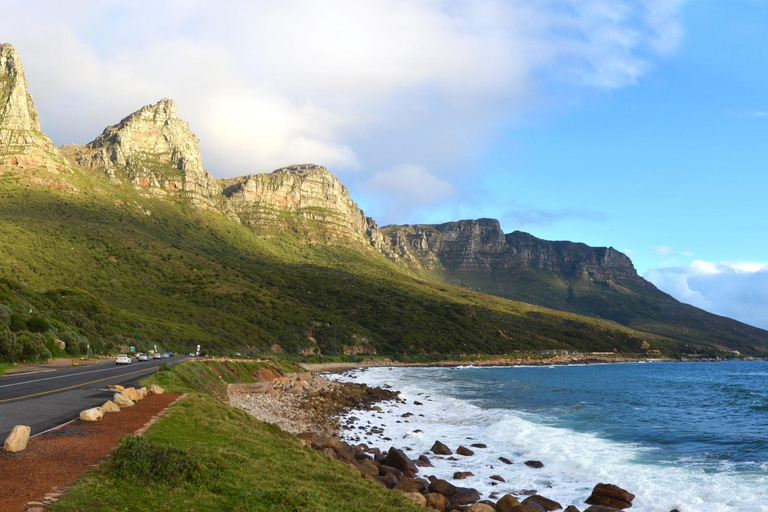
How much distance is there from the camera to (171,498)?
9.49 metres

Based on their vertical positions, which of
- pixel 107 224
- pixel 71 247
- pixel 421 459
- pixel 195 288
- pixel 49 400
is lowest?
pixel 421 459

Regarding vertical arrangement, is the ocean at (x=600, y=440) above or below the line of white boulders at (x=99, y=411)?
below

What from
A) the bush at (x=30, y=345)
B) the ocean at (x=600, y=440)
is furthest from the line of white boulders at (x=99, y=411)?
the bush at (x=30, y=345)

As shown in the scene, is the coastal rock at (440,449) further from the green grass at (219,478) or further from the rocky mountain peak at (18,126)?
the rocky mountain peak at (18,126)

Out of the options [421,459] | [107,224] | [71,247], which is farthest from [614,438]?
[107,224]

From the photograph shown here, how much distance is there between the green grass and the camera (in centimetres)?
929

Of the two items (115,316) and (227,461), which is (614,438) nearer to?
(227,461)

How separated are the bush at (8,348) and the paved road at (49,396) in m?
5.78

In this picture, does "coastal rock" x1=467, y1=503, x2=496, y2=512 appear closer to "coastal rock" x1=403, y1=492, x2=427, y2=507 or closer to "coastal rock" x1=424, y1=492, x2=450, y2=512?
"coastal rock" x1=424, y1=492, x2=450, y2=512

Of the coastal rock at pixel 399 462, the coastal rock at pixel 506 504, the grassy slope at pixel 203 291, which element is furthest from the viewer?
the grassy slope at pixel 203 291

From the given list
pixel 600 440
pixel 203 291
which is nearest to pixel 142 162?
pixel 203 291

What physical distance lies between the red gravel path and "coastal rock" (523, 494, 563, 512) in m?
14.7

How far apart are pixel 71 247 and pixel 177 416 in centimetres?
9092

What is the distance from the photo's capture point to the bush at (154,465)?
10320 millimetres
